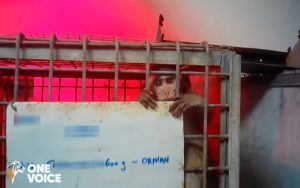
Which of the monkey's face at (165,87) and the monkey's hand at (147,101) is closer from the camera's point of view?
the monkey's hand at (147,101)

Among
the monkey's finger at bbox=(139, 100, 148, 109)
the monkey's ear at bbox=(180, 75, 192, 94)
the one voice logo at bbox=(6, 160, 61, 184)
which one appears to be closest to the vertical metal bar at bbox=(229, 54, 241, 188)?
the monkey's finger at bbox=(139, 100, 148, 109)

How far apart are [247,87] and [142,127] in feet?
2.94

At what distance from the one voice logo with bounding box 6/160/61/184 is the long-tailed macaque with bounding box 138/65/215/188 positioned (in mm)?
302

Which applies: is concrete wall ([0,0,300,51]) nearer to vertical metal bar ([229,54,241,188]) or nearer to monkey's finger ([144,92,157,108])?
vertical metal bar ([229,54,241,188])

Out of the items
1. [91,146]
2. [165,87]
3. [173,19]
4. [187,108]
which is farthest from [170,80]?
[173,19]

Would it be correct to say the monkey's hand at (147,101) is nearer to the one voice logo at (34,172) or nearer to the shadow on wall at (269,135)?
the one voice logo at (34,172)

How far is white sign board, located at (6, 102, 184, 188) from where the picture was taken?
2.68ft

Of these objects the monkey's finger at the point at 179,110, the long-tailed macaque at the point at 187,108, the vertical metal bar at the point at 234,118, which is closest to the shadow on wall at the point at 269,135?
the long-tailed macaque at the point at 187,108

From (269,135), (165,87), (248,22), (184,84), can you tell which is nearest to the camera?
(165,87)

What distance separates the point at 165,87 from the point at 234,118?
302 mm

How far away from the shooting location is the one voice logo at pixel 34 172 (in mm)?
813

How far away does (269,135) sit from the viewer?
4.65 ft

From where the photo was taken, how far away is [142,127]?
0.84 m

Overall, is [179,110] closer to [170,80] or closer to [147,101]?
[147,101]
